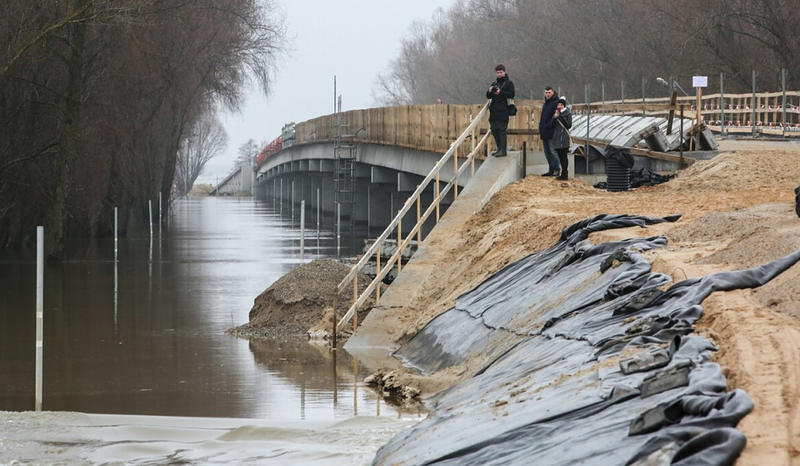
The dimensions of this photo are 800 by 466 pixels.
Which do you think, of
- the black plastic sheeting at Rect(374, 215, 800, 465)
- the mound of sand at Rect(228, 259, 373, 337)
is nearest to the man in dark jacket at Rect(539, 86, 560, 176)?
the mound of sand at Rect(228, 259, 373, 337)

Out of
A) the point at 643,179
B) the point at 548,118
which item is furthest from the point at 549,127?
the point at 643,179

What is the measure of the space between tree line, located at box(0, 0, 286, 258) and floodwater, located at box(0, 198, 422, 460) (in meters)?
3.56

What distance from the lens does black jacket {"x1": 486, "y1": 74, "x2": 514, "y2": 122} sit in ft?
73.7

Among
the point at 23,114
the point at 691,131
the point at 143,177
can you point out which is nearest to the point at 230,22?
the point at 143,177

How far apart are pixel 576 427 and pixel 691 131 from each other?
71.2 feet

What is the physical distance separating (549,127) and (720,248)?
10.3m

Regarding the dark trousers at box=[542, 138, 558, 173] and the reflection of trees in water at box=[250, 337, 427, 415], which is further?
the dark trousers at box=[542, 138, 558, 173]

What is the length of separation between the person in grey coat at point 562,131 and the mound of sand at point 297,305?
4.54 metres

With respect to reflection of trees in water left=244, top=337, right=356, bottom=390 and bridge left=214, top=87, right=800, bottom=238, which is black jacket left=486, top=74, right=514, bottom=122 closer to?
bridge left=214, top=87, right=800, bottom=238

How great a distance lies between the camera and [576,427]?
782cm

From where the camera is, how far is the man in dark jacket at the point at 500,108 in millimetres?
22453

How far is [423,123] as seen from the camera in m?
A: 34.8

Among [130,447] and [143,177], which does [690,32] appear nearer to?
[143,177]

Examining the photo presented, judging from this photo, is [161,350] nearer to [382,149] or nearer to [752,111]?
[382,149]
